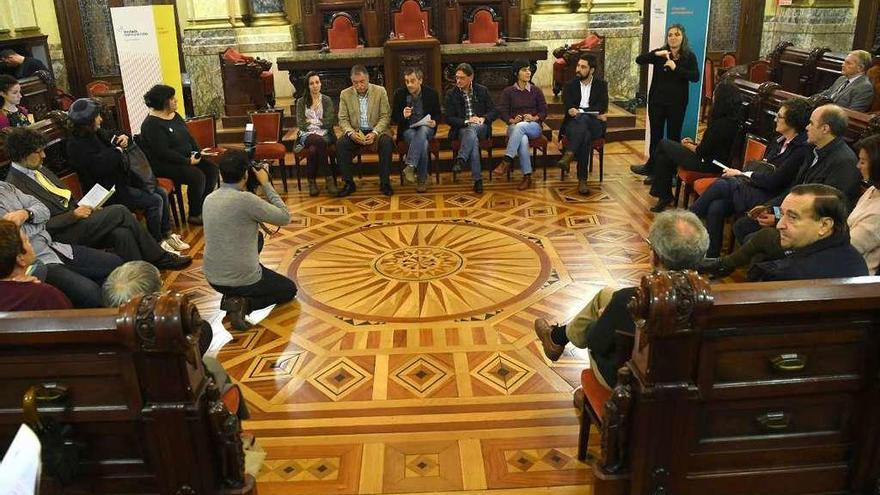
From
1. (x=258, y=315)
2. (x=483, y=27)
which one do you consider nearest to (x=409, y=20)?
(x=483, y=27)

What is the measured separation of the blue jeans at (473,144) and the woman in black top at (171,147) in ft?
8.13

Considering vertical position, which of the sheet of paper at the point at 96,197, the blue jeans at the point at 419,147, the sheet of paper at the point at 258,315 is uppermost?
the sheet of paper at the point at 96,197

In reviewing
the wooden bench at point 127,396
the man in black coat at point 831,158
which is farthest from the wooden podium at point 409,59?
the wooden bench at point 127,396

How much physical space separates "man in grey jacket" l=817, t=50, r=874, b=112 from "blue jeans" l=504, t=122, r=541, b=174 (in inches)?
101

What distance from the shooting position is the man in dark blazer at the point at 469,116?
663cm

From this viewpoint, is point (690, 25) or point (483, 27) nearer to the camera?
point (690, 25)

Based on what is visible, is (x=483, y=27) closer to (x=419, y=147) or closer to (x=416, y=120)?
(x=416, y=120)

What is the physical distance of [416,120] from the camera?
6.70m

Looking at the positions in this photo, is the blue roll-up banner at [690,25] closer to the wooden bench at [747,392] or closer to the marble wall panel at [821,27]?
the marble wall panel at [821,27]

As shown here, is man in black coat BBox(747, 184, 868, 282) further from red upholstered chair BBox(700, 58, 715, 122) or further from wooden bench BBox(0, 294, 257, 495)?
red upholstered chair BBox(700, 58, 715, 122)

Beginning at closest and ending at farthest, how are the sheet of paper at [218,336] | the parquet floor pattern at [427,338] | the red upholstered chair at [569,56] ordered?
1. the parquet floor pattern at [427,338]
2. the sheet of paper at [218,336]
3. the red upholstered chair at [569,56]

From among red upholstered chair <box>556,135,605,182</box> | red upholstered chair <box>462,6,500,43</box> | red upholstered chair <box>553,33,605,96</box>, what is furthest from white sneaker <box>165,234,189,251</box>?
red upholstered chair <box>462,6,500,43</box>

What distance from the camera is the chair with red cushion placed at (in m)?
8.57

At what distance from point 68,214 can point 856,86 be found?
6.38 metres
